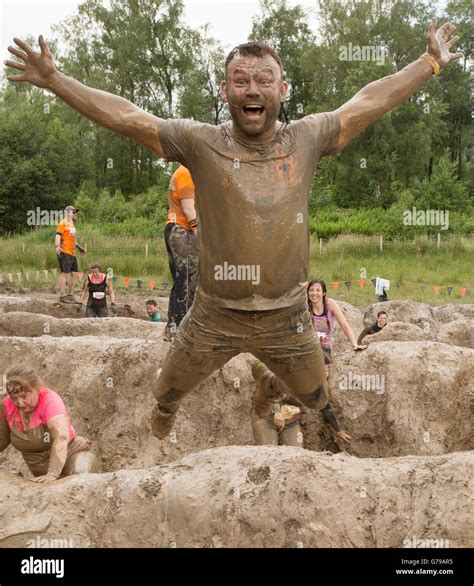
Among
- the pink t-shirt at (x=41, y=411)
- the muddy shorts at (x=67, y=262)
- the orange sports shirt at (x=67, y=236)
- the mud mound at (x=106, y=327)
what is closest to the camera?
the pink t-shirt at (x=41, y=411)

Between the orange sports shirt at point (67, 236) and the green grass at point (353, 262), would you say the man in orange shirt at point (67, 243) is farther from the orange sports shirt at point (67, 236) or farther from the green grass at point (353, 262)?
the green grass at point (353, 262)

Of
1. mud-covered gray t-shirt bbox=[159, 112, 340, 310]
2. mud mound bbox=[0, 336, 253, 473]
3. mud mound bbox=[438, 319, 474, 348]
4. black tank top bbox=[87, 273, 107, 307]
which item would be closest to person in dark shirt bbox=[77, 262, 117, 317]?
black tank top bbox=[87, 273, 107, 307]

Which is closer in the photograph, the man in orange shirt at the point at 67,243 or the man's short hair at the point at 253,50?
the man's short hair at the point at 253,50

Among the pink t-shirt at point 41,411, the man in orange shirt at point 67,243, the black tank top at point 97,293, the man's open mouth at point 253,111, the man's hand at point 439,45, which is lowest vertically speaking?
the pink t-shirt at point 41,411

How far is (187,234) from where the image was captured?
647 centimetres

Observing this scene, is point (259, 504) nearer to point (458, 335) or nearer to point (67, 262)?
point (458, 335)

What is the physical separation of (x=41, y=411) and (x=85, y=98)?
2349 millimetres

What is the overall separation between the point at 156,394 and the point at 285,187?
1.52m

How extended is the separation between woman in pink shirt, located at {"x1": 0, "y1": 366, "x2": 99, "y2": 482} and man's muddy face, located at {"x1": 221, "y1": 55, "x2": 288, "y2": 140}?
2345 millimetres

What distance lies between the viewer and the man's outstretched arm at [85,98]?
4016 millimetres

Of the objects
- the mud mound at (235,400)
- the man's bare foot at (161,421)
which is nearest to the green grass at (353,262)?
the mud mound at (235,400)

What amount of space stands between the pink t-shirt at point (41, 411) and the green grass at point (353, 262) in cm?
1322

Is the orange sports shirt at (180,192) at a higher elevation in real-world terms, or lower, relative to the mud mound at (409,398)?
higher

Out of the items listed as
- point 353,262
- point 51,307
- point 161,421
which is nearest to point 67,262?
point 51,307
